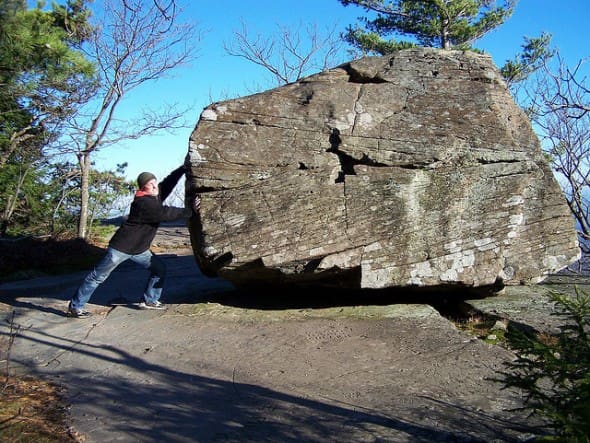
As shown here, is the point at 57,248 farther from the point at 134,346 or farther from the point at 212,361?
the point at 212,361

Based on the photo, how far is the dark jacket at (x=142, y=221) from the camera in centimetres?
652

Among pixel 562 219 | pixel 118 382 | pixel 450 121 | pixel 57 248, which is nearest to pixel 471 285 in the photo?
pixel 562 219

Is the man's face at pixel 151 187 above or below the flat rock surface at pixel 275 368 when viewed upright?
above

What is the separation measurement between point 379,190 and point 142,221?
287 centimetres

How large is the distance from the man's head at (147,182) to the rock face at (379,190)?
563mm

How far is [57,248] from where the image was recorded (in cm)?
1317

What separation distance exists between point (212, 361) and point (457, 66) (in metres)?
4.70

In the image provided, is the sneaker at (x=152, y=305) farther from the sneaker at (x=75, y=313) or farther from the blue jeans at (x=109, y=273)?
the sneaker at (x=75, y=313)

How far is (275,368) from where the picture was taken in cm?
494

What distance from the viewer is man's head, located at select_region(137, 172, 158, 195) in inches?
261

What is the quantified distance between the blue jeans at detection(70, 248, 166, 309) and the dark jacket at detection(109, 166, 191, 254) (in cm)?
10

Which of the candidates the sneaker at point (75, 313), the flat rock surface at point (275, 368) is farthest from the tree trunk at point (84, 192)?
the sneaker at point (75, 313)

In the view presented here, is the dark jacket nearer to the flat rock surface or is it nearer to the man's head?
the man's head

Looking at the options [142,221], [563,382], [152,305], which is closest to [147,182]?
[142,221]
